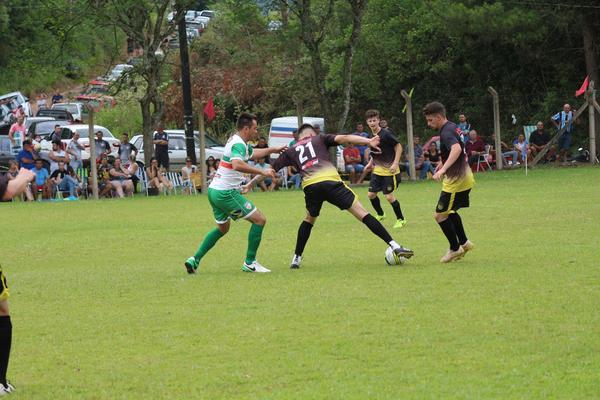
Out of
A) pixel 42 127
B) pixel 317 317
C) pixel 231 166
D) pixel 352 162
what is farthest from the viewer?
pixel 42 127

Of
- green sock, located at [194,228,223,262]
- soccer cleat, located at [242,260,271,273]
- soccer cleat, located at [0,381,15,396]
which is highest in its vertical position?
green sock, located at [194,228,223,262]

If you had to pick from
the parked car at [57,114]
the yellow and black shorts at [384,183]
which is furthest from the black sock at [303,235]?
the parked car at [57,114]

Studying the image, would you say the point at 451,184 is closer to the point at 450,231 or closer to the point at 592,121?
the point at 450,231

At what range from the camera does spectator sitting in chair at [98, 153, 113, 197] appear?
1267 inches

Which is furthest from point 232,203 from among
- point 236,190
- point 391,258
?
point 391,258

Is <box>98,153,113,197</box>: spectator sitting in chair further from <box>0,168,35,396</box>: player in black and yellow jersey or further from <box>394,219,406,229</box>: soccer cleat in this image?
<box>0,168,35,396</box>: player in black and yellow jersey

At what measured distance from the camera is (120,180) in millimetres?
32438

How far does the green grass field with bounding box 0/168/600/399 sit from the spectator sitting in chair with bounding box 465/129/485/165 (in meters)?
15.1

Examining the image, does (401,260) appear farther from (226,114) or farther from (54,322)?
(226,114)

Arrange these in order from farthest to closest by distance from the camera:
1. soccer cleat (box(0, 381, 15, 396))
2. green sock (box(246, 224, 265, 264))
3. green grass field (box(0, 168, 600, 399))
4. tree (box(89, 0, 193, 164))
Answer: tree (box(89, 0, 193, 164)) → green sock (box(246, 224, 265, 264)) → green grass field (box(0, 168, 600, 399)) → soccer cleat (box(0, 381, 15, 396))

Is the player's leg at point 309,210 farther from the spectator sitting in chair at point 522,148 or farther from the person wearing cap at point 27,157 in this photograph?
the spectator sitting in chair at point 522,148

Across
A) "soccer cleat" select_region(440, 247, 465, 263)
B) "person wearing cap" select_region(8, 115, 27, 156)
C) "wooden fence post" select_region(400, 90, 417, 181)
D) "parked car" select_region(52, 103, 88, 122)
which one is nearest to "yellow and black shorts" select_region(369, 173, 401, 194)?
"soccer cleat" select_region(440, 247, 465, 263)

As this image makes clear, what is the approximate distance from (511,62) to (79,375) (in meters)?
37.7

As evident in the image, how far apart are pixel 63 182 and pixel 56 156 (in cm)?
75
